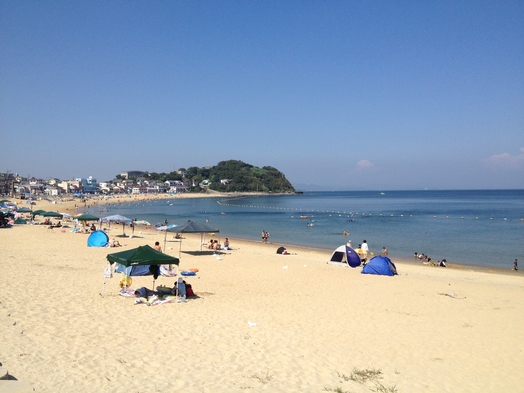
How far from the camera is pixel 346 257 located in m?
21.3

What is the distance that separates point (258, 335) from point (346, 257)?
510 inches

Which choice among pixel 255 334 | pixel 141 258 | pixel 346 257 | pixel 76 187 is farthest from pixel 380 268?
pixel 76 187

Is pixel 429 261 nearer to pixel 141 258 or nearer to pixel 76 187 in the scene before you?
pixel 141 258

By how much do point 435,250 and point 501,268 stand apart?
735 centimetres

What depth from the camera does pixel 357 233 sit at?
44312mm

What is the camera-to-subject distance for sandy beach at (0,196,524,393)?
6723mm

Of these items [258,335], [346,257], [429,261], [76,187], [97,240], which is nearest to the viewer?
[258,335]

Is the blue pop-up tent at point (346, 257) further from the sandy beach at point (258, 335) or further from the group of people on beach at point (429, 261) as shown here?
the group of people on beach at point (429, 261)

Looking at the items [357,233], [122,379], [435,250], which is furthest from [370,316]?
[357,233]

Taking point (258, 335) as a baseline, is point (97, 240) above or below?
above

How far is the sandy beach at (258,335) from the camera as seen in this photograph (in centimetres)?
672

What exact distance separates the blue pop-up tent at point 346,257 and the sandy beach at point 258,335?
14.3 ft

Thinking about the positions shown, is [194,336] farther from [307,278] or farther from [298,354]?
[307,278]

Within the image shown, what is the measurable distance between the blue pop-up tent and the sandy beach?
4.37m
